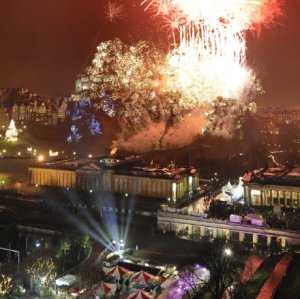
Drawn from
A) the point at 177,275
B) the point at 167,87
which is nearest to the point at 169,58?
the point at 167,87

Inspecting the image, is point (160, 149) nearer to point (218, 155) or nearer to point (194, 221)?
point (218, 155)

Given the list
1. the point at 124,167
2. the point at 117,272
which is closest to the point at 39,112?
the point at 124,167

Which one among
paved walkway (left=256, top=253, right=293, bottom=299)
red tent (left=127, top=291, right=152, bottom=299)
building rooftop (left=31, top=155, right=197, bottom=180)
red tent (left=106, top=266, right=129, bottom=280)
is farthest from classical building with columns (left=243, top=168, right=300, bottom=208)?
red tent (left=127, top=291, right=152, bottom=299)

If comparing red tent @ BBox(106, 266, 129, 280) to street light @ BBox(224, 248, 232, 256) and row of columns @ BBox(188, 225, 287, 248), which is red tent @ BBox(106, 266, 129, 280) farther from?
row of columns @ BBox(188, 225, 287, 248)

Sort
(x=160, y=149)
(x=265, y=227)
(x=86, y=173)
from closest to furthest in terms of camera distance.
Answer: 1. (x=265, y=227)
2. (x=86, y=173)
3. (x=160, y=149)

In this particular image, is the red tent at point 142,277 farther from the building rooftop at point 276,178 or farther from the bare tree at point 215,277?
the building rooftop at point 276,178
